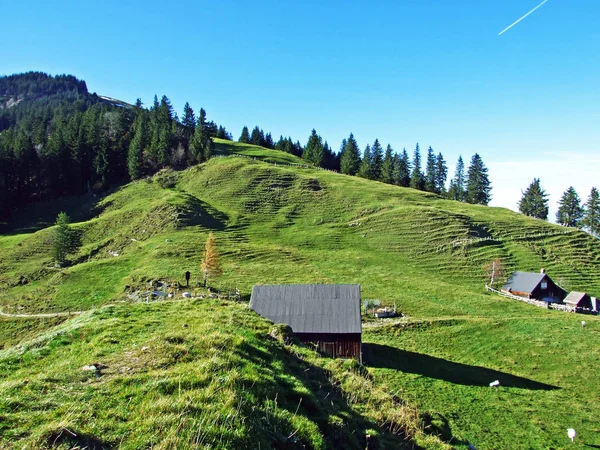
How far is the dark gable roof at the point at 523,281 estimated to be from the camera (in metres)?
56.0

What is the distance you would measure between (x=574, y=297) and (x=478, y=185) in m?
76.2

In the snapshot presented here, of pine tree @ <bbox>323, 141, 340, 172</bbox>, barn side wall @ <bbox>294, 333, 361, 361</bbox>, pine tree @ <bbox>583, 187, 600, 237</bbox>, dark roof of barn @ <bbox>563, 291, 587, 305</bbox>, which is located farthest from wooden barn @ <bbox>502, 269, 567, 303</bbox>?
pine tree @ <bbox>323, 141, 340, 172</bbox>

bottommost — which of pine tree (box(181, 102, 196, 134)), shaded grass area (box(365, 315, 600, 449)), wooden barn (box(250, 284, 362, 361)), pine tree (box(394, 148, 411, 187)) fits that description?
shaded grass area (box(365, 315, 600, 449))

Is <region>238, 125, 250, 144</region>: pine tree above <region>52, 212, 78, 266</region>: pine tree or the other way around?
above

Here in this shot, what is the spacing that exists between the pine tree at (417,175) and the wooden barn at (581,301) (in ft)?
240

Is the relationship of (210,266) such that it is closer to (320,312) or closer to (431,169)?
(320,312)

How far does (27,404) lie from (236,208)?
78.6 m

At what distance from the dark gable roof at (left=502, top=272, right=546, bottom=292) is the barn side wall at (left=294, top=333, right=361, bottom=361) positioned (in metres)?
36.9

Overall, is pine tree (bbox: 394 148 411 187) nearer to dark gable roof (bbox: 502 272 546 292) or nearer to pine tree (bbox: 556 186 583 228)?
pine tree (bbox: 556 186 583 228)

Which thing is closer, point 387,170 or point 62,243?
point 62,243

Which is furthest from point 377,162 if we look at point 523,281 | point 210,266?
point 210,266

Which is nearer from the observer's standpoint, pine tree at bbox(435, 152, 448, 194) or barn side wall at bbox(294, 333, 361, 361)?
barn side wall at bbox(294, 333, 361, 361)

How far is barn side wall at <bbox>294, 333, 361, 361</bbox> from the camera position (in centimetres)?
3145

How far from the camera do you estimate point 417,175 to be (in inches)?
4966
